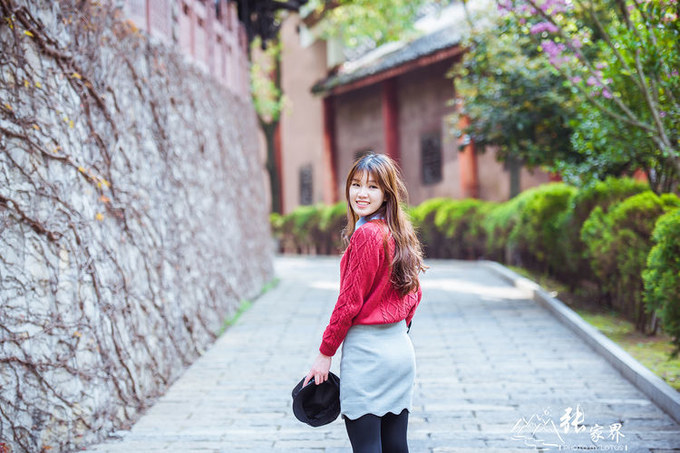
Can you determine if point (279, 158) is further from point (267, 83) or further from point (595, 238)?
point (595, 238)

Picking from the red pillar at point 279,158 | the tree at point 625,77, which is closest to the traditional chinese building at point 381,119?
the red pillar at point 279,158

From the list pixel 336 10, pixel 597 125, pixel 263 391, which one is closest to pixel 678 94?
pixel 597 125

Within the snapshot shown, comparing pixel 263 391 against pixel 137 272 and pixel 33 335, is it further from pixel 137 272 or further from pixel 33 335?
pixel 33 335

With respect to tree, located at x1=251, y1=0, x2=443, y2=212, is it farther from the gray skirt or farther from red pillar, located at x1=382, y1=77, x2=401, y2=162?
the gray skirt

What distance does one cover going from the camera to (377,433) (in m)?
2.84

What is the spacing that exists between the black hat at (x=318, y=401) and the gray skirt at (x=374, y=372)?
0.09 meters

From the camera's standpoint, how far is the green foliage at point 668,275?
513cm

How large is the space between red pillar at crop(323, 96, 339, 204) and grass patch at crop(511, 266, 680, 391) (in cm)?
1246

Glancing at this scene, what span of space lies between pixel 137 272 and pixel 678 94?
187 inches

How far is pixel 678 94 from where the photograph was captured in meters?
5.74

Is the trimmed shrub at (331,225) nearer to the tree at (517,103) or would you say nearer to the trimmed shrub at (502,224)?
the trimmed shrub at (502,224)

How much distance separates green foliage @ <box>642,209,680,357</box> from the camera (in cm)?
513

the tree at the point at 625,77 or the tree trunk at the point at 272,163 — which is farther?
the tree trunk at the point at 272,163

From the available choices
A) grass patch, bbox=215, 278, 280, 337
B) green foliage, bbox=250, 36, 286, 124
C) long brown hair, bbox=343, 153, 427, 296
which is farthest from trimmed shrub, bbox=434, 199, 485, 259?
long brown hair, bbox=343, 153, 427, 296
